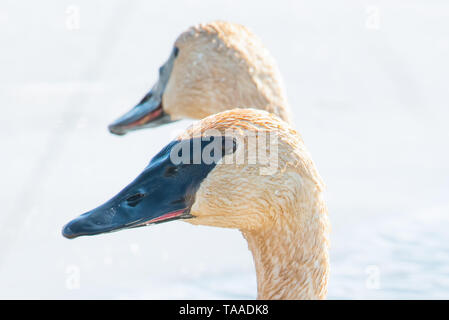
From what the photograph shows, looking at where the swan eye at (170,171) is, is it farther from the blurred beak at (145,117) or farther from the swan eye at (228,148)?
the blurred beak at (145,117)

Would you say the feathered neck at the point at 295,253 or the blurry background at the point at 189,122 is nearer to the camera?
the feathered neck at the point at 295,253

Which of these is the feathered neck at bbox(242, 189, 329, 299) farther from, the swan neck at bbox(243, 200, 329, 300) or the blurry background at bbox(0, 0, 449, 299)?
the blurry background at bbox(0, 0, 449, 299)

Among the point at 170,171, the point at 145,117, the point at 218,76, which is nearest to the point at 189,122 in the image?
the point at 145,117

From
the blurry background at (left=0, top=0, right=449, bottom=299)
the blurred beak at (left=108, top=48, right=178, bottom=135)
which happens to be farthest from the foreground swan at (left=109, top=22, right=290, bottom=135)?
the blurry background at (left=0, top=0, right=449, bottom=299)

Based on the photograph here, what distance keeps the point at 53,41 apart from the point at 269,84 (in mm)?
5171

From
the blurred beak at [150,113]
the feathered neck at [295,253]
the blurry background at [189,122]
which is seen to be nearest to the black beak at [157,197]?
the feathered neck at [295,253]

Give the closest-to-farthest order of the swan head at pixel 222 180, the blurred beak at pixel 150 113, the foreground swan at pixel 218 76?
1. the swan head at pixel 222 180
2. the foreground swan at pixel 218 76
3. the blurred beak at pixel 150 113

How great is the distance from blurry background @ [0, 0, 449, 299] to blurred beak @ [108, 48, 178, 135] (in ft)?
3.27

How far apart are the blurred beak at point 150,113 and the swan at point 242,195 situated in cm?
225

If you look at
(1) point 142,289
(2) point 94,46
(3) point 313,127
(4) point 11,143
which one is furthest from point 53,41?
(1) point 142,289

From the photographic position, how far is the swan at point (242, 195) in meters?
3.01

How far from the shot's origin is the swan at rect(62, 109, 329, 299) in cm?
301

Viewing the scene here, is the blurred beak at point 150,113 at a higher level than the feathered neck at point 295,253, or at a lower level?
higher

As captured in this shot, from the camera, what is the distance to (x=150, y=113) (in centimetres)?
547
